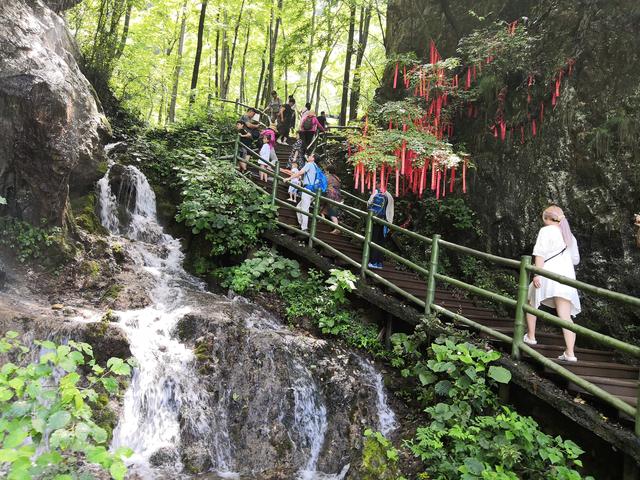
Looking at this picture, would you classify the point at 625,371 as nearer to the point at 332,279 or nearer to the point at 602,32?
the point at 332,279

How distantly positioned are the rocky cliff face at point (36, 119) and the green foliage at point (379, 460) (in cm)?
673

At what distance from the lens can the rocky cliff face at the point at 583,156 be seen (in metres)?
7.37

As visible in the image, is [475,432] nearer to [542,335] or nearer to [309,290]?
[542,335]

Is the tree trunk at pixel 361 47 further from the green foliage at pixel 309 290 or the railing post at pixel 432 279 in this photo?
the railing post at pixel 432 279

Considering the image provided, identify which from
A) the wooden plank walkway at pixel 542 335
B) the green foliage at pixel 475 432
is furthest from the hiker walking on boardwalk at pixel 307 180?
the green foliage at pixel 475 432

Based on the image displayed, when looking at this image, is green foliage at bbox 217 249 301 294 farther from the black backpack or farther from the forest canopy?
the forest canopy

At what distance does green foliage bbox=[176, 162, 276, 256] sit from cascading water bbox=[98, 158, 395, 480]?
212cm

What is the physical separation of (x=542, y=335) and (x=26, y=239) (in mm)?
8425

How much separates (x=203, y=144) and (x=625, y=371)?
508 inches

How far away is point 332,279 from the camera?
7.65 m

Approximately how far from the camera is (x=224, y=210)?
31.8 feet

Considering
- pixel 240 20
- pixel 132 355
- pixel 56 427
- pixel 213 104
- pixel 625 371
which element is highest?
pixel 240 20

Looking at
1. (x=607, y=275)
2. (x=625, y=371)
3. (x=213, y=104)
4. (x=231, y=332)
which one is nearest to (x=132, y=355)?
(x=231, y=332)

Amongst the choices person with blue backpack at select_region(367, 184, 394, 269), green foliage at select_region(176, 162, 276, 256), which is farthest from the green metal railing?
green foliage at select_region(176, 162, 276, 256)
